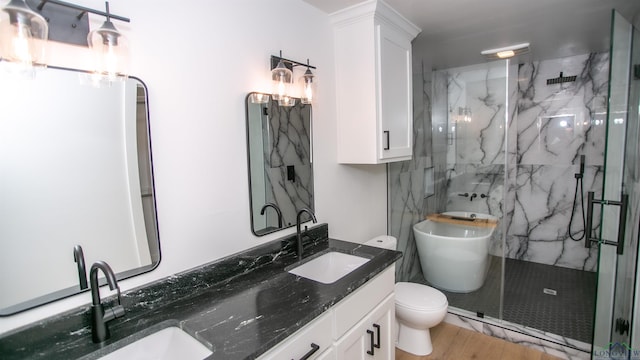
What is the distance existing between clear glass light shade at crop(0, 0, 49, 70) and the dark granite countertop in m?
0.79

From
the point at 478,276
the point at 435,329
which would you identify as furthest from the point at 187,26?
the point at 478,276

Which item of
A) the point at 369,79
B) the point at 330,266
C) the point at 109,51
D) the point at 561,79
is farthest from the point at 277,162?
the point at 561,79

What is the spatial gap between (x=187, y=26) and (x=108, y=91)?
429mm

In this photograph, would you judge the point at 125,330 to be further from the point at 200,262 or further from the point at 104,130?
the point at 104,130

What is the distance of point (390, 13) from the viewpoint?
2.05 m

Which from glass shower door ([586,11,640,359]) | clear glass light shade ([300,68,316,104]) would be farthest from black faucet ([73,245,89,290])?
glass shower door ([586,11,640,359])

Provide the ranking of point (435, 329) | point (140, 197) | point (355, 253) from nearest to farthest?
point (140, 197) < point (355, 253) < point (435, 329)

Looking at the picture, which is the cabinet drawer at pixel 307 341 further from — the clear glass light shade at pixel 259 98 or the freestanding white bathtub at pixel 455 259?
the freestanding white bathtub at pixel 455 259

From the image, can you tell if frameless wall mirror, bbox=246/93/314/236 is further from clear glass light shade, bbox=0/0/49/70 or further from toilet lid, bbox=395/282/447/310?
toilet lid, bbox=395/282/447/310

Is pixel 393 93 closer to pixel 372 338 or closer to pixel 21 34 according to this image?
pixel 372 338

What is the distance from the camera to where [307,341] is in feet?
3.94

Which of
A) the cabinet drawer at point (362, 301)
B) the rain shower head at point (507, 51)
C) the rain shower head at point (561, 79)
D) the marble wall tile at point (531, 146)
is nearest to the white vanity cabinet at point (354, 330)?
the cabinet drawer at point (362, 301)

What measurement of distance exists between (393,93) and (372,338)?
1516 mm

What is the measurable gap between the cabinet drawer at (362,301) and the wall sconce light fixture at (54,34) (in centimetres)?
124
